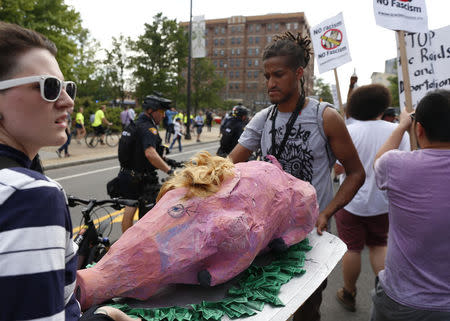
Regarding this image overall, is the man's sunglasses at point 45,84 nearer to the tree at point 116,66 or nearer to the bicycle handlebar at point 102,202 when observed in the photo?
the bicycle handlebar at point 102,202

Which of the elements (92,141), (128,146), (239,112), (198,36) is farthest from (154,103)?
(198,36)

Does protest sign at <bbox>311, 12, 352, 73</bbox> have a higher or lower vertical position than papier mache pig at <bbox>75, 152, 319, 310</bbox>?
higher

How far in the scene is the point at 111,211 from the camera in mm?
6211

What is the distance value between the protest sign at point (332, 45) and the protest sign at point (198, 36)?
41.9ft

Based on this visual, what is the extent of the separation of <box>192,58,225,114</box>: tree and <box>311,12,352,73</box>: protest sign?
37884 mm

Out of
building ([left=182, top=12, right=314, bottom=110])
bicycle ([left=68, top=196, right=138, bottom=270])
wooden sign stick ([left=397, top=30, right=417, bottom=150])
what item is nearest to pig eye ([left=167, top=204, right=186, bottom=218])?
bicycle ([left=68, top=196, right=138, bottom=270])

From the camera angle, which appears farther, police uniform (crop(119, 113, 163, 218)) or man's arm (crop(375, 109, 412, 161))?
police uniform (crop(119, 113, 163, 218))

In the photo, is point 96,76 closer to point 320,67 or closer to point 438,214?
point 320,67

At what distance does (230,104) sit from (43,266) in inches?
2623

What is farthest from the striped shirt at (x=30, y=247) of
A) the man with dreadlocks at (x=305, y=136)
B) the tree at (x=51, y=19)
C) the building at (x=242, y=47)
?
the building at (x=242, y=47)

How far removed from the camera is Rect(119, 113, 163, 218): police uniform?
3652mm

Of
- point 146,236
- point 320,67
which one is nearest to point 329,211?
point 146,236

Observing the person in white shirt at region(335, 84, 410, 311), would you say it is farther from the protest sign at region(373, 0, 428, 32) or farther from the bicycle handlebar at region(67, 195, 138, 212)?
the bicycle handlebar at region(67, 195, 138, 212)

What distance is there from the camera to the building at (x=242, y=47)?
80750 mm
